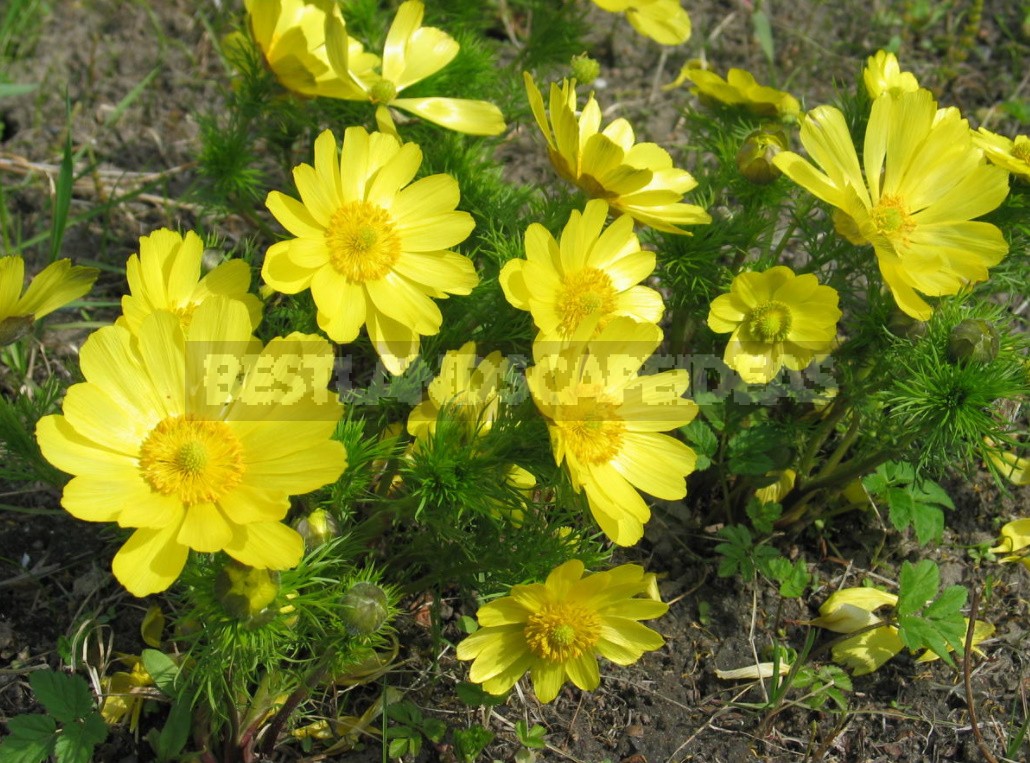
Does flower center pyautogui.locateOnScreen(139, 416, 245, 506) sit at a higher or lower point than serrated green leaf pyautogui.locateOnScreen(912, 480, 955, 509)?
higher

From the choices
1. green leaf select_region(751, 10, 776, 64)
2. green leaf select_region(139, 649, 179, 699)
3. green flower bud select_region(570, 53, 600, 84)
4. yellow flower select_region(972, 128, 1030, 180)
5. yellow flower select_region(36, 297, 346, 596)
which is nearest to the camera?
yellow flower select_region(36, 297, 346, 596)

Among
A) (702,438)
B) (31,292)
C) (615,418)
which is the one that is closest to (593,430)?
(615,418)

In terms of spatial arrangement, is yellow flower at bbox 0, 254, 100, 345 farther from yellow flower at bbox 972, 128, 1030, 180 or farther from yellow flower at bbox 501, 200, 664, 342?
yellow flower at bbox 972, 128, 1030, 180

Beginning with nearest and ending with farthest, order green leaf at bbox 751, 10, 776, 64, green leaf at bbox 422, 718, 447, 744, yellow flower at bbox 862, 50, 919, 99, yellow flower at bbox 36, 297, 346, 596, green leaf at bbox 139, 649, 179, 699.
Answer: yellow flower at bbox 36, 297, 346, 596
green leaf at bbox 139, 649, 179, 699
green leaf at bbox 422, 718, 447, 744
yellow flower at bbox 862, 50, 919, 99
green leaf at bbox 751, 10, 776, 64

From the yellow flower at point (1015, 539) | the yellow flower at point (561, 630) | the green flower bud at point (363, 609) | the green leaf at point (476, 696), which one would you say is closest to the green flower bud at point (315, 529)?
the green flower bud at point (363, 609)

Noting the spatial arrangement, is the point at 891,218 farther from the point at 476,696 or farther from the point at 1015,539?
the point at 476,696

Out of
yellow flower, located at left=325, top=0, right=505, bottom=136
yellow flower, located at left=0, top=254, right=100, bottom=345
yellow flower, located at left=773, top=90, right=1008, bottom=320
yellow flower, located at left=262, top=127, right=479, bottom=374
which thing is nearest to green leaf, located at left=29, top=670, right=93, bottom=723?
yellow flower, located at left=0, top=254, right=100, bottom=345
